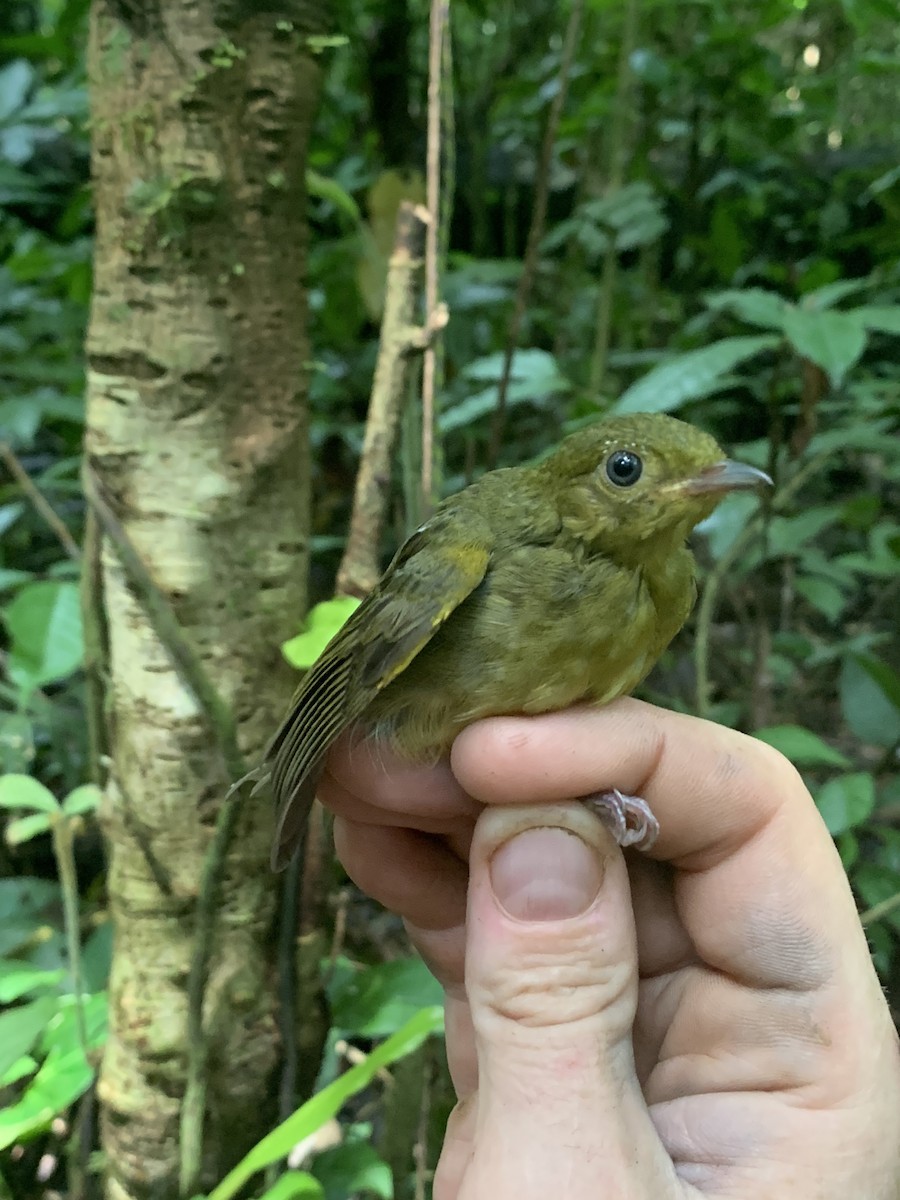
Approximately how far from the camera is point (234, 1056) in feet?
5.45

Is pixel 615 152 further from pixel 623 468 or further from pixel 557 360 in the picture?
pixel 623 468

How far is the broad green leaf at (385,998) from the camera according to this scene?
1.69 m

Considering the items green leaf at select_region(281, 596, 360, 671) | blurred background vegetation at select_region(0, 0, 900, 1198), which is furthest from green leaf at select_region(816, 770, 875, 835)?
green leaf at select_region(281, 596, 360, 671)

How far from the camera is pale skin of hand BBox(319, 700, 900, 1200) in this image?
3.67ft

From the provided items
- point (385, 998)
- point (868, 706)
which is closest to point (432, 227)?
point (868, 706)

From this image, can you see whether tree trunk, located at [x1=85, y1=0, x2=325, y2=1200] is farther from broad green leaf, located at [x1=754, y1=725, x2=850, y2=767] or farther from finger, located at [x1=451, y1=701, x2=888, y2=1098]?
broad green leaf, located at [x1=754, y1=725, x2=850, y2=767]

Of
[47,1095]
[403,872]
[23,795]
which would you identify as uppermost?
[23,795]

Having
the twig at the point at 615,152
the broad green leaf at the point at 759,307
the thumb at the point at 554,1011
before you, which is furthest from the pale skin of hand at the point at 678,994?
the twig at the point at 615,152

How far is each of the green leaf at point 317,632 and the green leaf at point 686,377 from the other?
2.26ft

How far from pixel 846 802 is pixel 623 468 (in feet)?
2.80

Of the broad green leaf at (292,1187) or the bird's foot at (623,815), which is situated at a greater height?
the bird's foot at (623,815)

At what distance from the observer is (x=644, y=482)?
129 centimetres

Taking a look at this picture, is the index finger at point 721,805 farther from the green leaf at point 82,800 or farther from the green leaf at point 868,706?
the green leaf at point 868,706

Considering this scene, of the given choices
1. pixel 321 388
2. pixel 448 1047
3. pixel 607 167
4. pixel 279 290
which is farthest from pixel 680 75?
pixel 448 1047
